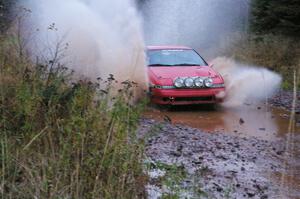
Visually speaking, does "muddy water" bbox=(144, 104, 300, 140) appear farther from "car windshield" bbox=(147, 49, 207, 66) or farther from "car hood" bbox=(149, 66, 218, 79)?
"car windshield" bbox=(147, 49, 207, 66)

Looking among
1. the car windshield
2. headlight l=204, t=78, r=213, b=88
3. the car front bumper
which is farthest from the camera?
the car windshield

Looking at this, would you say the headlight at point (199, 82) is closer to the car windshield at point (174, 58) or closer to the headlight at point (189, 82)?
the headlight at point (189, 82)

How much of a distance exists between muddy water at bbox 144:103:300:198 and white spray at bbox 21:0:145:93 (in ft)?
4.12

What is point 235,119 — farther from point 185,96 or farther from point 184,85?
point 184,85

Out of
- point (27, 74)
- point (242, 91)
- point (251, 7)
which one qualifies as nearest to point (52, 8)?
point (242, 91)

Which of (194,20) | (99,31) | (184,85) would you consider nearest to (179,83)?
(184,85)

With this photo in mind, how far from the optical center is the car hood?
11633mm

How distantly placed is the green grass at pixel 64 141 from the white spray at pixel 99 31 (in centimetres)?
560

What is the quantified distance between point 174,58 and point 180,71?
104 centimetres

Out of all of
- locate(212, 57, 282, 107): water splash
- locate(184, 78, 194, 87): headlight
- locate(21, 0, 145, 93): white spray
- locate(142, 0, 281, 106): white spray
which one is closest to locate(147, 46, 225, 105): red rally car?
locate(184, 78, 194, 87): headlight

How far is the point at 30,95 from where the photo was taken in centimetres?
550

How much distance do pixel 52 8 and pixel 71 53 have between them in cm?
237

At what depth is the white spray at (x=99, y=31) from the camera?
476 inches

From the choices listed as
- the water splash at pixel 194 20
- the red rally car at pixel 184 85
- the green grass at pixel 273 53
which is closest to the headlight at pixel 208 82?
the red rally car at pixel 184 85
